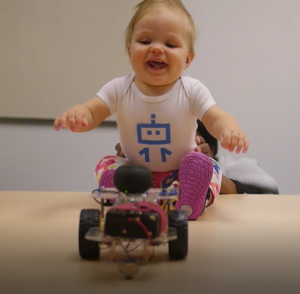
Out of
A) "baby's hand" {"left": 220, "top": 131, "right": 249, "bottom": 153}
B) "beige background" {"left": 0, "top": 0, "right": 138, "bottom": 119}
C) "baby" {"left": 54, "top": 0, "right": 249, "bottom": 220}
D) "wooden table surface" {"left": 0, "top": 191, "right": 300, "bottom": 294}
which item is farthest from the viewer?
"beige background" {"left": 0, "top": 0, "right": 138, "bottom": 119}

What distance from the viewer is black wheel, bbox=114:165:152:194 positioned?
0.53 meters

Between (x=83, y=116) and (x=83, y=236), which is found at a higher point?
(x=83, y=116)

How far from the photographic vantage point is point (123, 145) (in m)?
0.90

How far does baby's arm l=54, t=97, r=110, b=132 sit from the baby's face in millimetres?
111

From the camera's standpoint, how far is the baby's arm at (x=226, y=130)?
2.18 ft

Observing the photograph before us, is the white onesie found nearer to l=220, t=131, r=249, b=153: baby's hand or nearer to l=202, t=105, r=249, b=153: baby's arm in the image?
l=202, t=105, r=249, b=153: baby's arm

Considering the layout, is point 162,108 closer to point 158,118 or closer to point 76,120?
point 158,118

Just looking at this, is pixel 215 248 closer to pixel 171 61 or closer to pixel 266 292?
pixel 266 292

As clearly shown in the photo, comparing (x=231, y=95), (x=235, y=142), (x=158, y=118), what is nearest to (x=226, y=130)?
(x=235, y=142)

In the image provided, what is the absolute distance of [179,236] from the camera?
529 mm

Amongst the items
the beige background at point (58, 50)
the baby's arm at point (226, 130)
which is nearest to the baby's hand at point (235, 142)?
the baby's arm at point (226, 130)

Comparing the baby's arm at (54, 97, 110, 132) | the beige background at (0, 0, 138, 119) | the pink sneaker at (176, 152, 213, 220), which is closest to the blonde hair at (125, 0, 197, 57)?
the baby's arm at (54, 97, 110, 132)

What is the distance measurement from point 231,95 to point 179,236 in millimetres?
1207

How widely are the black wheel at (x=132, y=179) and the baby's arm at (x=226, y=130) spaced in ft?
0.64
